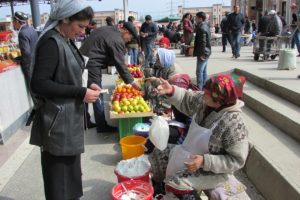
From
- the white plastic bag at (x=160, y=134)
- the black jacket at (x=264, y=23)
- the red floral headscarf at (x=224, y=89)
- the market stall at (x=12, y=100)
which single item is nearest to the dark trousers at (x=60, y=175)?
the white plastic bag at (x=160, y=134)

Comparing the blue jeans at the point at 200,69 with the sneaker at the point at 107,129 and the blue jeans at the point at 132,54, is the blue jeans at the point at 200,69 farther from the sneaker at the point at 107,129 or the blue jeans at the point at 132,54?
the blue jeans at the point at 132,54

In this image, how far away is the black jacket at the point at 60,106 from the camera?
2.14m

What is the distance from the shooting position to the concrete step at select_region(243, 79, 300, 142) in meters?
4.15

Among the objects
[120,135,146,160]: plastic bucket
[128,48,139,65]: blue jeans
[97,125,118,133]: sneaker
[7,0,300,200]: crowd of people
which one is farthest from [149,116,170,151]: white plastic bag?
[128,48,139,65]: blue jeans

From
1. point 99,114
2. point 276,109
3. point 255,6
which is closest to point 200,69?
point 276,109

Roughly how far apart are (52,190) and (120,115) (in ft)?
7.21

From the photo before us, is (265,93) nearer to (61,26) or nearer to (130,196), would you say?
(130,196)

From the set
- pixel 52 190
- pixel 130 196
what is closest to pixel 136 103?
pixel 130 196

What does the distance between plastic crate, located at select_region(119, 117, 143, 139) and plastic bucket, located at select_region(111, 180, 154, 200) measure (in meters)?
1.75

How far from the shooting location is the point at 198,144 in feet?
8.22

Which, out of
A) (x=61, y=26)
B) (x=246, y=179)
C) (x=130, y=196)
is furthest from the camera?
(x=246, y=179)

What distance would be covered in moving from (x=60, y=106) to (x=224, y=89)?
1179mm

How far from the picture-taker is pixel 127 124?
4.73 m

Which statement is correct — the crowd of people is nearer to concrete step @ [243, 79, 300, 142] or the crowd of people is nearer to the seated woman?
the seated woman
